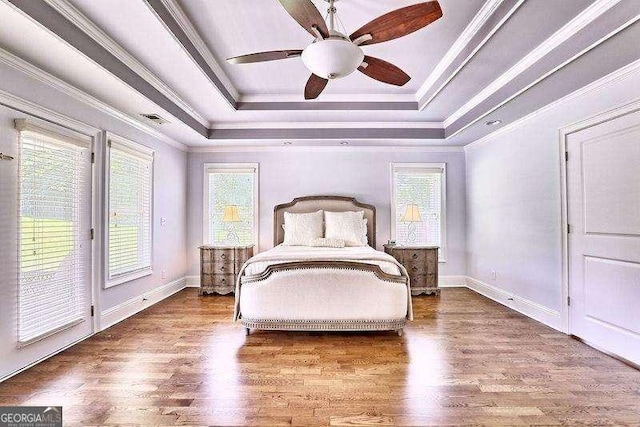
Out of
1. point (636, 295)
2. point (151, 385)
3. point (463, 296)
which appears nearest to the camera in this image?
point (151, 385)

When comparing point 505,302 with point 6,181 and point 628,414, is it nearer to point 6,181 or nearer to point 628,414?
point 628,414

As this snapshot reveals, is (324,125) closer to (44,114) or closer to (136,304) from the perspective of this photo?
(44,114)

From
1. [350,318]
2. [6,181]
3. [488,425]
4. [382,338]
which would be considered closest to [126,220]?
[6,181]

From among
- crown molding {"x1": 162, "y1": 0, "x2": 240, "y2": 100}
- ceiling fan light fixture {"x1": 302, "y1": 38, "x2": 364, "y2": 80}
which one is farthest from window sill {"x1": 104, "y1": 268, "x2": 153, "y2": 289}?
ceiling fan light fixture {"x1": 302, "y1": 38, "x2": 364, "y2": 80}

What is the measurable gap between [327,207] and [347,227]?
0.61 m

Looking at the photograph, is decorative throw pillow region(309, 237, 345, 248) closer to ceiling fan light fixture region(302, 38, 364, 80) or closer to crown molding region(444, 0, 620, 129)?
crown molding region(444, 0, 620, 129)

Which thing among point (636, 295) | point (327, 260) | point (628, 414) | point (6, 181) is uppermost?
point (6, 181)

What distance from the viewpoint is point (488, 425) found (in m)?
1.85

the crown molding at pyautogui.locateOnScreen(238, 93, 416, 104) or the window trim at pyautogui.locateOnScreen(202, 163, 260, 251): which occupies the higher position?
the crown molding at pyautogui.locateOnScreen(238, 93, 416, 104)

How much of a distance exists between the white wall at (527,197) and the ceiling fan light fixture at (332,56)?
2.27 m

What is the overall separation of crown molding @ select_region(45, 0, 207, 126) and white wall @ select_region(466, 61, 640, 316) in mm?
4053

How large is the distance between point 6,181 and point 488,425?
358 centimetres

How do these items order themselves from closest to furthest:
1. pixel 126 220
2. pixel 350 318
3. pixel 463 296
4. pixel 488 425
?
pixel 488 425, pixel 350 318, pixel 126 220, pixel 463 296

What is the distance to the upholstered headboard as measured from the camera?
520 centimetres
